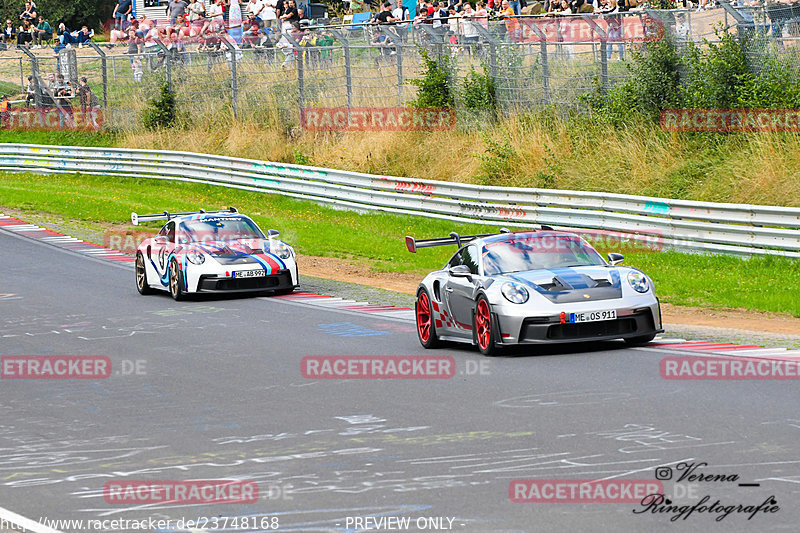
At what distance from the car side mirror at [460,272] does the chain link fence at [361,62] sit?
469 inches

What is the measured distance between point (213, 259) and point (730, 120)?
11.0 m

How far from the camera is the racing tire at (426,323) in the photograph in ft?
44.8

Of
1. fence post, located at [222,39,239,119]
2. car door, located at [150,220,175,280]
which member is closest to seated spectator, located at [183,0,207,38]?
fence post, located at [222,39,239,119]

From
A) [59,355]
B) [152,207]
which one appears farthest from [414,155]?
[59,355]

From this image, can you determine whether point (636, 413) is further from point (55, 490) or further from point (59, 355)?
point (59, 355)

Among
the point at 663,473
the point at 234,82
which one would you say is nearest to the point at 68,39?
the point at 234,82

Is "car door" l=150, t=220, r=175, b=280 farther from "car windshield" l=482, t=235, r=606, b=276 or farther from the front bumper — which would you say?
"car windshield" l=482, t=235, r=606, b=276

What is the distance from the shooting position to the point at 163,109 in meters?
40.6

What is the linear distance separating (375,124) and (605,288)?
2078 centimetres

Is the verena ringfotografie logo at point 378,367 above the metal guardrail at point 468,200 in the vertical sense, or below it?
above

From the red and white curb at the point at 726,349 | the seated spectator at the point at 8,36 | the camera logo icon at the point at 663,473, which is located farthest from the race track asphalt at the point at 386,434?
the seated spectator at the point at 8,36

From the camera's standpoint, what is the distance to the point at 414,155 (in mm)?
30656

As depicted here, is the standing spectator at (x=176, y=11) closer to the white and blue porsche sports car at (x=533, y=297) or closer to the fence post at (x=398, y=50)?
the fence post at (x=398, y=50)

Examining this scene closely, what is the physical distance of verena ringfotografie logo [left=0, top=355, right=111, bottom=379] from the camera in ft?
41.2
